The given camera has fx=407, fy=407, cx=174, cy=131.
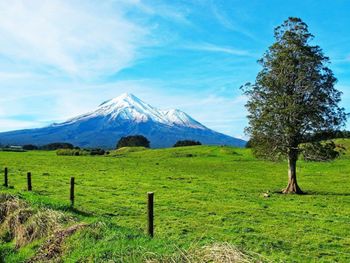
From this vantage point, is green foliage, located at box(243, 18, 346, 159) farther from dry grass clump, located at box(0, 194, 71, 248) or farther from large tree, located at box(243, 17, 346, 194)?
dry grass clump, located at box(0, 194, 71, 248)

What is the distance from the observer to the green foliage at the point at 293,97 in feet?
111

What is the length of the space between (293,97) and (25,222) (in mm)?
24668

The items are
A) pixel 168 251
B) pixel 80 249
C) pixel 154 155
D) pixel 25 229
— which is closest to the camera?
pixel 168 251

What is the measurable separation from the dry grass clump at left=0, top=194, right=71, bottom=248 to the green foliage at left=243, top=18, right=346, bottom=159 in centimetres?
2272

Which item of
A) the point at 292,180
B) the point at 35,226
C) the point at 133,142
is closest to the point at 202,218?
the point at 35,226

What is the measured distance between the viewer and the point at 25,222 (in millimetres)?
15719

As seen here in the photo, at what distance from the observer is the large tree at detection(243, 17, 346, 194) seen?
33750 mm

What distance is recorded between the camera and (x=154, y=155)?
94.8m

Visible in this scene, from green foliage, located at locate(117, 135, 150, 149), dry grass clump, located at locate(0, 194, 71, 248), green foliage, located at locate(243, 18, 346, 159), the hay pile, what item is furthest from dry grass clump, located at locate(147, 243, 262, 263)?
green foliage, located at locate(117, 135, 150, 149)

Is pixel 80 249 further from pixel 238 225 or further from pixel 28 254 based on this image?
pixel 238 225

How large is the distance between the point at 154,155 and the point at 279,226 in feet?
246

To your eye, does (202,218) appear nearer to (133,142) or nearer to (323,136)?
(323,136)

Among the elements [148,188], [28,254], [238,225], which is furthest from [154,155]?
[28,254]

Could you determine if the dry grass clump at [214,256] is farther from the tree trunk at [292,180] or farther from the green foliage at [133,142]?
the green foliage at [133,142]
